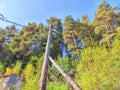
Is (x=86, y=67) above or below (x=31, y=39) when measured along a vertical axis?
below

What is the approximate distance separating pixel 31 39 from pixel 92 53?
44.7ft

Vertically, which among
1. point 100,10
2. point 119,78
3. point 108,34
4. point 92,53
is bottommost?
point 119,78

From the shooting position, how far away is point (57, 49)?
34531mm

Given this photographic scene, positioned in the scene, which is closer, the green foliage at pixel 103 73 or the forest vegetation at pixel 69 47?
the green foliage at pixel 103 73

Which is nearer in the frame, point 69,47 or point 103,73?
point 103,73

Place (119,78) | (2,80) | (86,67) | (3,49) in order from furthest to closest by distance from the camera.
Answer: (3,49), (86,67), (119,78), (2,80)

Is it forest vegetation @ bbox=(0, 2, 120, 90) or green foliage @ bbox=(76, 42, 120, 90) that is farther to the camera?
forest vegetation @ bbox=(0, 2, 120, 90)

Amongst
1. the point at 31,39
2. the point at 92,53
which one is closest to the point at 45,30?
the point at 31,39

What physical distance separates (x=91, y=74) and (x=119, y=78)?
7.12 ft

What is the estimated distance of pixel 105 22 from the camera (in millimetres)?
28094

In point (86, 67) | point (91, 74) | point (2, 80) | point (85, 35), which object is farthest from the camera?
point (85, 35)

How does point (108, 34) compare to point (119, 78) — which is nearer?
point (119, 78)

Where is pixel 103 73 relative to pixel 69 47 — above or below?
below

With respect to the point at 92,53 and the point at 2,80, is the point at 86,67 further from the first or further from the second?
the point at 2,80
